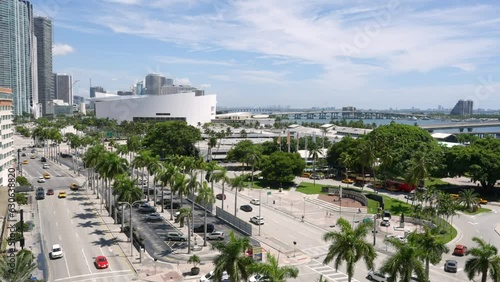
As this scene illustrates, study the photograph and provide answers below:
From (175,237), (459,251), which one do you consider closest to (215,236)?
(175,237)

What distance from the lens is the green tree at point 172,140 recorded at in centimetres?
11825

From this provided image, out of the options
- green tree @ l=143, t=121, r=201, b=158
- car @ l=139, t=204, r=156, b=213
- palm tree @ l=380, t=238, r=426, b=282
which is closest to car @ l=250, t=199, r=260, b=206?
car @ l=139, t=204, r=156, b=213

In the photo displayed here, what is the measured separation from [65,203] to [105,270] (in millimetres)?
32755

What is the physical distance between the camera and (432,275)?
4062 cm

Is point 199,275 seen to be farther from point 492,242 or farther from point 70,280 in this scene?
point 492,242

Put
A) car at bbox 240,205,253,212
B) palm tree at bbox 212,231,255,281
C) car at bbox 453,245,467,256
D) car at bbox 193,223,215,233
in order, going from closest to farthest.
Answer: palm tree at bbox 212,231,255,281, car at bbox 453,245,467,256, car at bbox 193,223,215,233, car at bbox 240,205,253,212

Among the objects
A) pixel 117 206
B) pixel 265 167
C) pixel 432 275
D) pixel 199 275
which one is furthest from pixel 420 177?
pixel 117 206

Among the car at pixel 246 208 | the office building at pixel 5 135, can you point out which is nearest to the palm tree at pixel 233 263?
the car at pixel 246 208

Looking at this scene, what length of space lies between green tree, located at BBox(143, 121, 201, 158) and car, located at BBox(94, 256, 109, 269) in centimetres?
7662

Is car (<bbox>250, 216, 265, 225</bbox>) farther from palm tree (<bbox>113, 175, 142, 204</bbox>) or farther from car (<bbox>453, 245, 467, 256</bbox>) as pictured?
car (<bbox>453, 245, 467, 256</bbox>)

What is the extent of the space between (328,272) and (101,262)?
21.8 m

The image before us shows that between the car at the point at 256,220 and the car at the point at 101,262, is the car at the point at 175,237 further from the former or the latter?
the car at the point at 256,220

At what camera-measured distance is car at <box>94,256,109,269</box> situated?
1581 inches

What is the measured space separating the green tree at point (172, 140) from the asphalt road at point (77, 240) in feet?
136
